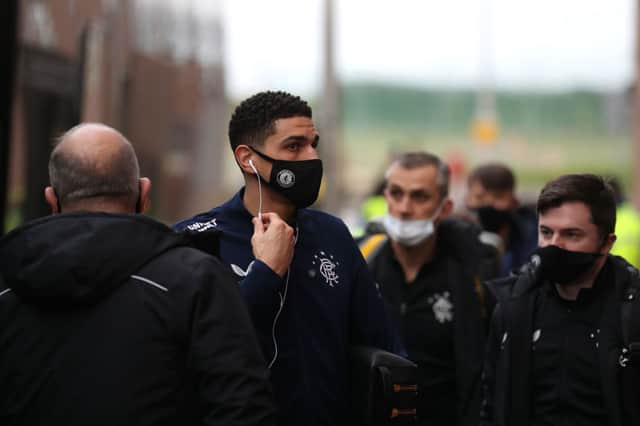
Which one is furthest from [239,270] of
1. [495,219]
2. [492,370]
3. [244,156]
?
[495,219]

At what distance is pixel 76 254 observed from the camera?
286cm

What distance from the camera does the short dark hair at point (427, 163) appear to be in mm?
5484

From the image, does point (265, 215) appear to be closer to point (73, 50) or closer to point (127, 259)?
point (127, 259)

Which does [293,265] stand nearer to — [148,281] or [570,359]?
[148,281]

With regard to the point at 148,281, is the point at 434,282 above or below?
below

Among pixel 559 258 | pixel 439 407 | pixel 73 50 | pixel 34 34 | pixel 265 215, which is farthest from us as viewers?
pixel 73 50

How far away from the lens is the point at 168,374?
2.87 m

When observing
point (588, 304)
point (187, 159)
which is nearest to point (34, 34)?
point (187, 159)

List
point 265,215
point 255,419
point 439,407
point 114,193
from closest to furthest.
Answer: point 255,419, point 114,193, point 265,215, point 439,407

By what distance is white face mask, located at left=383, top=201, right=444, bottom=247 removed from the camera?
17.3 ft

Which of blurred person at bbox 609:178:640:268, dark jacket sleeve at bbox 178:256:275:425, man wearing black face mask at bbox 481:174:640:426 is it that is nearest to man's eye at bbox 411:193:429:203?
man wearing black face mask at bbox 481:174:640:426

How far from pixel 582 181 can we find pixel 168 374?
190cm

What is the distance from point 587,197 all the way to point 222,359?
69.2 inches

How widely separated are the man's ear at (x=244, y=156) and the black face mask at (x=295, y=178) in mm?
55
